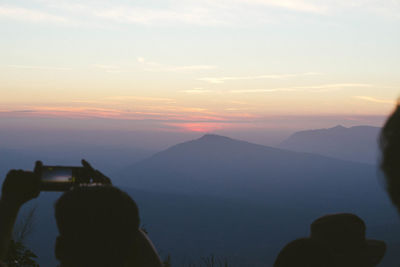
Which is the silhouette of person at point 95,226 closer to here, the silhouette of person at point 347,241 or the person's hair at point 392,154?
the person's hair at point 392,154

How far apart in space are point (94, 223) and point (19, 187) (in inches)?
24.8

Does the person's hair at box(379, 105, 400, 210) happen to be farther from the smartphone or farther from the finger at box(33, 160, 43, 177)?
the finger at box(33, 160, 43, 177)

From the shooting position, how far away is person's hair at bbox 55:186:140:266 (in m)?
2.17

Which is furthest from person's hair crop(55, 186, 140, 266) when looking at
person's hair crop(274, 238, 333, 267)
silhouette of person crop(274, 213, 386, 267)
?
silhouette of person crop(274, 213, 386, 267)

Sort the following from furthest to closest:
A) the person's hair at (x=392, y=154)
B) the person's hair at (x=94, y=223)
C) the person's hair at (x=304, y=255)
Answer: the person's hair at (x=304, y=255)
the person's hair at (x=94, y=223)
the person's hair at (x=392, y=154)

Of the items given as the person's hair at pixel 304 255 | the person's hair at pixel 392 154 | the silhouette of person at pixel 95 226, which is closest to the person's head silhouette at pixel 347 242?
the person's hair at pixel 304 255

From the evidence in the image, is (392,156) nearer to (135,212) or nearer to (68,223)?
(135,212)

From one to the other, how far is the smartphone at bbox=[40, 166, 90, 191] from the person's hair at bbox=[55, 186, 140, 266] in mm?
450

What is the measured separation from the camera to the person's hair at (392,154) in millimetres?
1272

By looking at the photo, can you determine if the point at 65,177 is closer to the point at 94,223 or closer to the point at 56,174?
the point at 56,174

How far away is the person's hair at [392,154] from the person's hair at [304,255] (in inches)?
45.3

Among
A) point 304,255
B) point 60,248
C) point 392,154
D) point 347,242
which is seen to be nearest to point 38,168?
point 60,248

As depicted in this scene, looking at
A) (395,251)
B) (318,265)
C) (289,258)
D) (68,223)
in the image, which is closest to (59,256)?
(68,223)

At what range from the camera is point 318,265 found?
2.38 metres
